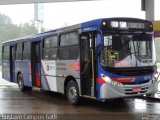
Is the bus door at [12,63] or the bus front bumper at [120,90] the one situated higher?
the bus door at [12,63]

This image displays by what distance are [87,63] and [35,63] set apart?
5.40 m

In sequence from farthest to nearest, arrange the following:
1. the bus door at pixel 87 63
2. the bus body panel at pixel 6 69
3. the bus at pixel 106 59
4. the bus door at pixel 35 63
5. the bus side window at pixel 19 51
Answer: the bus body panel at pixel 6 69 < the bus side window at pixel 19 51 < the bus door at pixel 35 63 < the bus door at pixel 87 63 < the bus at pixel 106 59

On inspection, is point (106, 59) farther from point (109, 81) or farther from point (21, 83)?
point (21, 83)

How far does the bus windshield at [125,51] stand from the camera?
11.6 m

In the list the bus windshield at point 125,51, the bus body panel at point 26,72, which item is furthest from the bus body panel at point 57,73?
the bus body panel at point 26,72

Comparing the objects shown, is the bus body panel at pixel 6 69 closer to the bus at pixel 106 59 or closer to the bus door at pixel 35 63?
the bus door at pixel 35 63

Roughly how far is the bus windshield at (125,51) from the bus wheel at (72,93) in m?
1.87

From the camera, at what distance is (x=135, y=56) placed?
38.7ft

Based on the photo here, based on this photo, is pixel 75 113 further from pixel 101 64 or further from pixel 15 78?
pixel 15 78

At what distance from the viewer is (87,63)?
12312 millimetres

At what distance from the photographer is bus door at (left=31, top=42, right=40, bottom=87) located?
16789mm

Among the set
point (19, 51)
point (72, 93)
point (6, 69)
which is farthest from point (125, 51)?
point (6, 69)

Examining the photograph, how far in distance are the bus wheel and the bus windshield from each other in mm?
1867

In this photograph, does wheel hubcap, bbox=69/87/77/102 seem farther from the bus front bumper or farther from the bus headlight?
the bus headlight
